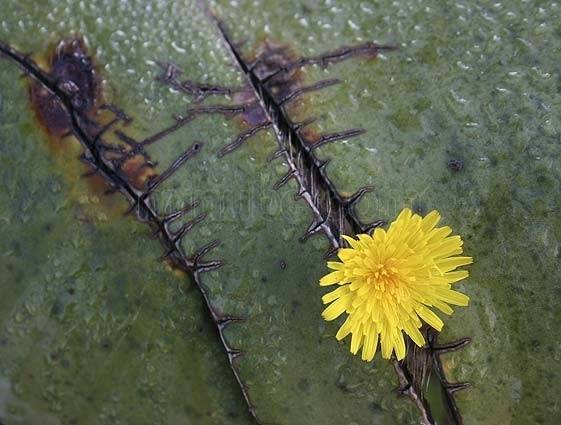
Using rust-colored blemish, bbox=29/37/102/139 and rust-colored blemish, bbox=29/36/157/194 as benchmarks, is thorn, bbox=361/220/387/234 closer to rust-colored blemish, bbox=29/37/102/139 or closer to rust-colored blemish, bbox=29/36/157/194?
rust-colored blemish, bbox=29/36/157/194

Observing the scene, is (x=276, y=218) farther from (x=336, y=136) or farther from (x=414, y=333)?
(x=414, y=333)

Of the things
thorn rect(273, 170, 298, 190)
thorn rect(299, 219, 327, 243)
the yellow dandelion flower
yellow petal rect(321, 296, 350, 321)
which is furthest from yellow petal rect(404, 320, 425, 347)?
thorn rect(273, 170, 298, 190)

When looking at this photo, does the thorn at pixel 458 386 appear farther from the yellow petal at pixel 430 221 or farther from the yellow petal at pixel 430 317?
the yellow petal at pixel 430 221

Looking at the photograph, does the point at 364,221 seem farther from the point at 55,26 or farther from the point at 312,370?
the point at 55,26

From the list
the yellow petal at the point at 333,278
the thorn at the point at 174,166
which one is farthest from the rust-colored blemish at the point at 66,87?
the yellow petal at the point at 333,278

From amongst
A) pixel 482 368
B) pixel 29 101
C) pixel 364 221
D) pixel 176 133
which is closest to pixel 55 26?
pixel 29 101
